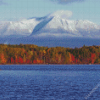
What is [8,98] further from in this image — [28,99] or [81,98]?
[81,98]

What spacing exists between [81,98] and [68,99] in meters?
2.26

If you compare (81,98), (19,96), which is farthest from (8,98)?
(81,98)

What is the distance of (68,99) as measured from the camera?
154 ft

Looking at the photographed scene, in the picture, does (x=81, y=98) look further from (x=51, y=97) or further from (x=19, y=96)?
(x=19, y=96)

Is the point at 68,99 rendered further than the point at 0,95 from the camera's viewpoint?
No

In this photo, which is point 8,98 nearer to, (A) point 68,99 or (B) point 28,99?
(B) point 28,99

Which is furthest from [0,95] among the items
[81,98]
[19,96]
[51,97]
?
[81,98]

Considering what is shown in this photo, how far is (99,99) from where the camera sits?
46844 millimetres

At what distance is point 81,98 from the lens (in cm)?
4819

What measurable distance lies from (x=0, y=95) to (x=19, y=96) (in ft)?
10.3

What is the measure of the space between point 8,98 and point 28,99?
2.98 meters

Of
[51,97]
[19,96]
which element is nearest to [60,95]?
[51,97]

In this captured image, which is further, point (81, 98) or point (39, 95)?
point (39, 95)

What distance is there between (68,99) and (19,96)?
7850 millimetres
